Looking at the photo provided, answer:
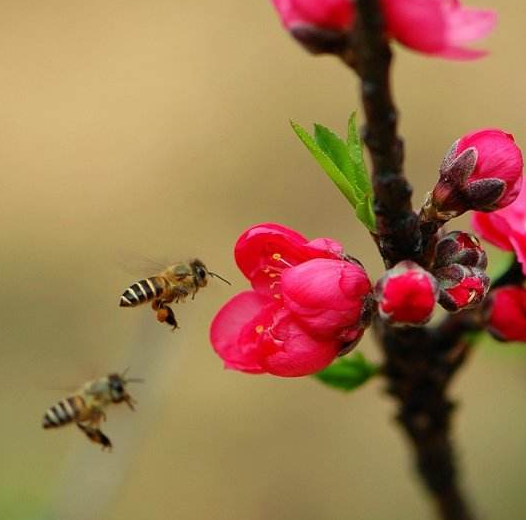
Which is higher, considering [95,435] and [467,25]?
[467,25]

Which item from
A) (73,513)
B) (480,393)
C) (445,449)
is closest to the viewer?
(445,449)

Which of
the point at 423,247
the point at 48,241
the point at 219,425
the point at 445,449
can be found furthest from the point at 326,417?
the point at 423,247

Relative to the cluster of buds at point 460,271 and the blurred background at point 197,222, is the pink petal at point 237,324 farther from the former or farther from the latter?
the blurred background at point 197,222

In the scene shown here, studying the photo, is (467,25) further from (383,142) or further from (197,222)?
(197,222)

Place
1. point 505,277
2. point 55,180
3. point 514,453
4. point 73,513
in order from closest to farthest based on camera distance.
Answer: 1. point 505,277
2. point 73,513
3. point 514,453
4. point 55,180

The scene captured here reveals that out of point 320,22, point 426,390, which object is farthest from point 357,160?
point 426,390

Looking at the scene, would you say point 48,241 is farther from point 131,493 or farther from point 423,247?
point 423,247

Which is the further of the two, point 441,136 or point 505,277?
point 441,136
